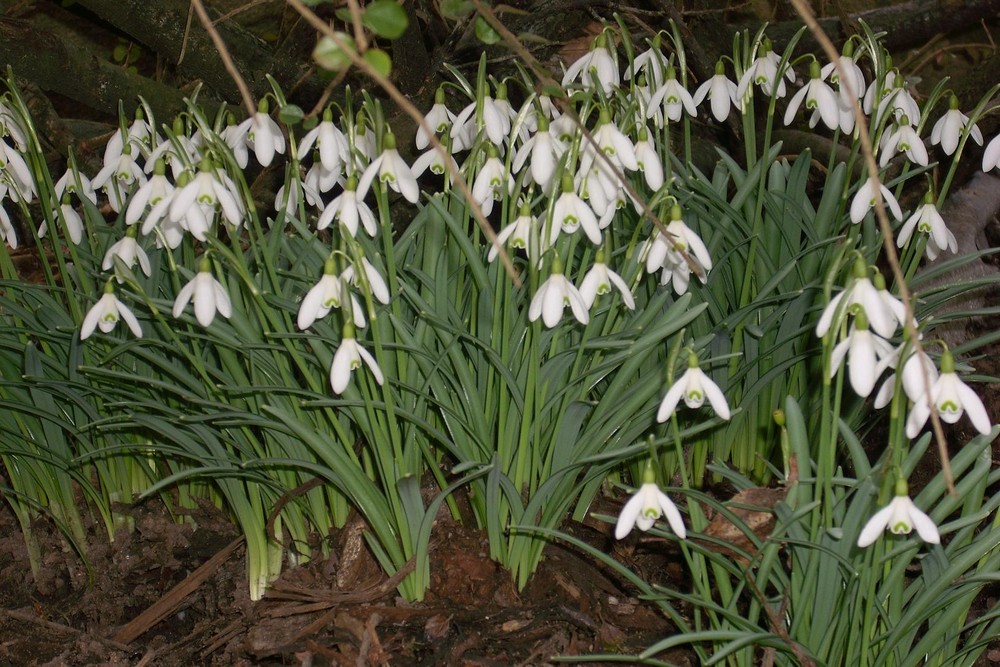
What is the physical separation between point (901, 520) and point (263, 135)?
133 centimetres

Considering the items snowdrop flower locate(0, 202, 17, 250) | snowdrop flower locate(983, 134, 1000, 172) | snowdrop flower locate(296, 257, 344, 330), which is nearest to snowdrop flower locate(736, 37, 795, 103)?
snowdrop flower locate(983, 134, 1000, 172)

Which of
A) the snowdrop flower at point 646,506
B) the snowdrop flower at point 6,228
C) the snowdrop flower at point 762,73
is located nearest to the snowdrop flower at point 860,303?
the snowdrop flower at point 646,506

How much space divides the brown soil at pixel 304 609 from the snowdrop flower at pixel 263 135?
0.80m

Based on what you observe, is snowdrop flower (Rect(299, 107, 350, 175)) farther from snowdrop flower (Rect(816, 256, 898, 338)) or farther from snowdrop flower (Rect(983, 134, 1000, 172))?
snowdrop flower (Rect(983, 134, 1000, 172))

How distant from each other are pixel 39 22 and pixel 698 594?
13.4 feet

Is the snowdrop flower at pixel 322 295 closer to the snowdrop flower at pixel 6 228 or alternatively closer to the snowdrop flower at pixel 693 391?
the snowdrop flower at pixel 693 391

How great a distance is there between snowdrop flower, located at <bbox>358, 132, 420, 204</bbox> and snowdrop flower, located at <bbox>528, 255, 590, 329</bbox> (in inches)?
12.4

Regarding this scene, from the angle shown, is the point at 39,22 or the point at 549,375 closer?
the point at 549,375

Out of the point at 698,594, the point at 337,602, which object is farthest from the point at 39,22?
the point at 698,594

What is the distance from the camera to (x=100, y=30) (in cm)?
458

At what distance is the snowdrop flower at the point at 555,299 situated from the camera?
5.20 feet

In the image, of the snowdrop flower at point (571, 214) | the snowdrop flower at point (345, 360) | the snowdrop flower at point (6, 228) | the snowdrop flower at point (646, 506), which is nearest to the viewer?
the snowdrop flower at point (646, 506)

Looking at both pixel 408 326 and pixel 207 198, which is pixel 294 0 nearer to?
pixel 207 198

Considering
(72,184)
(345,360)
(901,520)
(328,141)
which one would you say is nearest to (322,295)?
(345,360)
